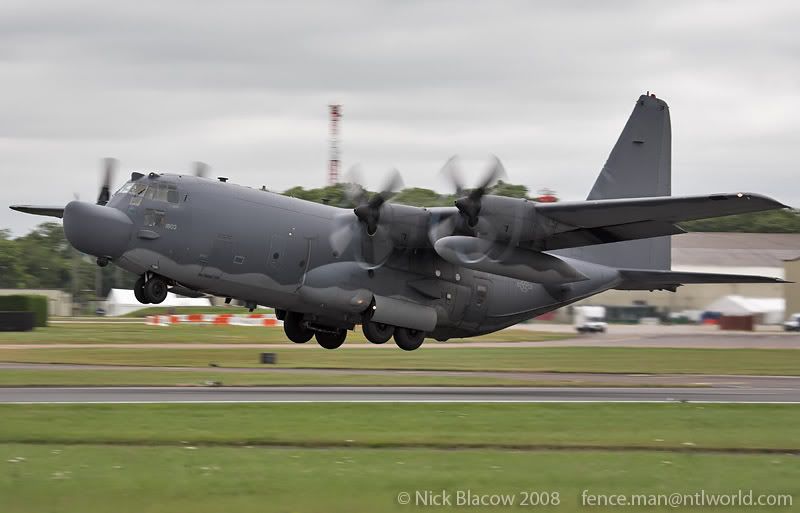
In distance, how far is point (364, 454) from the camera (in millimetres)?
15984

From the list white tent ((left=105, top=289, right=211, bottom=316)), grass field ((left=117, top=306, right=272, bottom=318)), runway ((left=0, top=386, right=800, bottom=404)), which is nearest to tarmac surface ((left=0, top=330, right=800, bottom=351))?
runway ((left=0, top=386, right=800, bottom=404))

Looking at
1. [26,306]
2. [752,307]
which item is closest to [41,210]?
[26,306]

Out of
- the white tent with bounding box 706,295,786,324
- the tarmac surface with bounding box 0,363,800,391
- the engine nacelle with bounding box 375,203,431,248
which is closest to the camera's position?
the engine nacelle with bounding box 375,203,431,248

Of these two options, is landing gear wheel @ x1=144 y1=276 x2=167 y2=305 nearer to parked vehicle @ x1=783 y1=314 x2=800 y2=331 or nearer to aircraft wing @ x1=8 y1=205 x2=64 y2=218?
aircraft wing @ x1=8 y1=205 x2=64 y2=218

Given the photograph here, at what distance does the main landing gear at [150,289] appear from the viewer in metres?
24.2

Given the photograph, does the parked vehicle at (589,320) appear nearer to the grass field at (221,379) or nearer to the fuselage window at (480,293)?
the grass field at (221,379)

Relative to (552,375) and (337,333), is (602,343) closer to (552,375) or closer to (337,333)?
(552,375)

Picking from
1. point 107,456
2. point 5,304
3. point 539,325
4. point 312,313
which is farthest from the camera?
point 539,325

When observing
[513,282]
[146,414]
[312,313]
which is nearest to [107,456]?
[146,414]

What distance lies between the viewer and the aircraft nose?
22969 mm

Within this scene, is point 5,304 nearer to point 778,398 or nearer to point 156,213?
point 156,213

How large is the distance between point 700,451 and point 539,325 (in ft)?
172

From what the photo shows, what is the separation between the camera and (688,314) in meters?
72.6

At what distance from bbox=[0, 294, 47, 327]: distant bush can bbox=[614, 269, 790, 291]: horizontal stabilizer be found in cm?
3923
